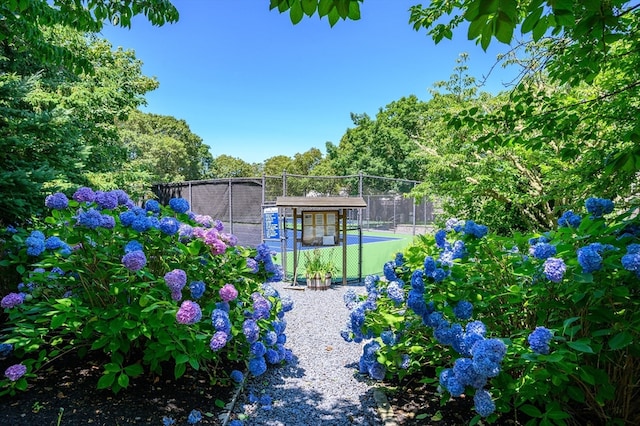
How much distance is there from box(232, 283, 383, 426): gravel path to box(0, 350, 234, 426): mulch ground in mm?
275

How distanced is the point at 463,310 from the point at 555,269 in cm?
56

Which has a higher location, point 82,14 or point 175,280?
point 82,14

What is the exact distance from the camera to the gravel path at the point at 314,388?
259cm

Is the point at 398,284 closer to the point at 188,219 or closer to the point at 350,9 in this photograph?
the point at 188,219

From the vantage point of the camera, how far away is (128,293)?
2.36 m

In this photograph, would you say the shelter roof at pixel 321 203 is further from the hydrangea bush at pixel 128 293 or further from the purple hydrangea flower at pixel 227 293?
the purple hydrangea flower at pixel 227 293

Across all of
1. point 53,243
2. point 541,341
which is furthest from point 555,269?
point 53,243

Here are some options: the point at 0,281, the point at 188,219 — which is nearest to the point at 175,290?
the point at 188,219

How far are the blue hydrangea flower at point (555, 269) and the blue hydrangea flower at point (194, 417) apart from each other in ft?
7.14

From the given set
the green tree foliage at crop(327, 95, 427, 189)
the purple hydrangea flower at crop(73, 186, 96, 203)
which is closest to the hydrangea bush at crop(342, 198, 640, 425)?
the purple hydrangea flower at crop(73, 186, 96, 203)

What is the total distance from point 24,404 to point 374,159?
31215 mm

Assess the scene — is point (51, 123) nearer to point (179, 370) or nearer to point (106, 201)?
point (106, 201)

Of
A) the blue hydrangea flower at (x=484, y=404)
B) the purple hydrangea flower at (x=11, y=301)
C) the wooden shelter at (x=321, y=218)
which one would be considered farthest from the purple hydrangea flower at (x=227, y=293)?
the wooden shelter at (x=321, y=218)

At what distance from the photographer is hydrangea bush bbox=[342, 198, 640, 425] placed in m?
1.58
